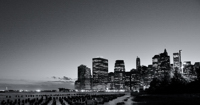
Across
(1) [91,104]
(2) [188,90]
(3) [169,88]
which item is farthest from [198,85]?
(1) [91,104]

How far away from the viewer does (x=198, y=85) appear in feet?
303

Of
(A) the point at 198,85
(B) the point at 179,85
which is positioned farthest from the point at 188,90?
(B) the point at 179,85

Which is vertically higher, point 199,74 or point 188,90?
point 199,74

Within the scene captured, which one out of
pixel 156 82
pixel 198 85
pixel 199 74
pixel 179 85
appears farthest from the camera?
pixel 156 82

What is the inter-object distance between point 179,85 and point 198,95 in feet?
112

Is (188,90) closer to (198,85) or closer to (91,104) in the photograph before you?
(198,85)

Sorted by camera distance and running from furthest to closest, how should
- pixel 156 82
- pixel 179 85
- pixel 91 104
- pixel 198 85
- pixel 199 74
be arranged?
pixel 156 82 → pixel 179 85 → pixel 199 74 → pixel 198 85 → pixel 91 104

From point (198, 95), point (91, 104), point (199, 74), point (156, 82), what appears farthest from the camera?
point (156, 82)

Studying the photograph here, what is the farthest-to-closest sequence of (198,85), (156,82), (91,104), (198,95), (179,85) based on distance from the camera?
(156,82) → (179,85) → (198,85) → (198,95) → (91,104)

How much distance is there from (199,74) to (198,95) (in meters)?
28.5

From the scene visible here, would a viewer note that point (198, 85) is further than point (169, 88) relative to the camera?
No

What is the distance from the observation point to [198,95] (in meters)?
76.4

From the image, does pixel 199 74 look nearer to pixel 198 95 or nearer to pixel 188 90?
pixel 188 90

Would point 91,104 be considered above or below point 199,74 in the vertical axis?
below
